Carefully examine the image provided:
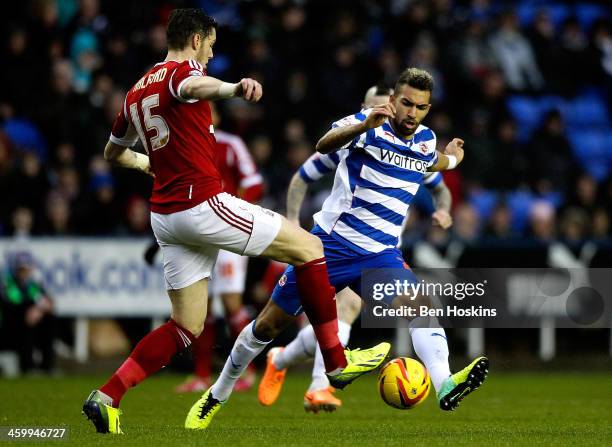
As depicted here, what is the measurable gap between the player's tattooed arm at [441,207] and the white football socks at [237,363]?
158cm

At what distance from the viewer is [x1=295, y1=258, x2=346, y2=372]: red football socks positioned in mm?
7379

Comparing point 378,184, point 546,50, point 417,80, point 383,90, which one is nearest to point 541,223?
point 546,50

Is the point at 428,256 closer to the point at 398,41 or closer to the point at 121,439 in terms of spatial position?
the point at 398,41

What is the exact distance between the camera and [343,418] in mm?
9086

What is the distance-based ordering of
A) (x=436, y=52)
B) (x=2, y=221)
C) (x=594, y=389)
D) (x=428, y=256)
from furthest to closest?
(x=436, y=52) < (x=428, y=256) < (x=2, y=221) < (x=594, y=389)

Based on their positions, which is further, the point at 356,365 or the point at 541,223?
the point at 541,223

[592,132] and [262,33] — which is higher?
[262,33]

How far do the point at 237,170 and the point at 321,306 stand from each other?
457 centimetres

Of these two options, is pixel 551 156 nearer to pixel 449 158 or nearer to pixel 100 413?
pixel 449 158

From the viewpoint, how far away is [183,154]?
23.9 feet

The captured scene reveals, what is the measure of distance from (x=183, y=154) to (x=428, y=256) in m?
8.64

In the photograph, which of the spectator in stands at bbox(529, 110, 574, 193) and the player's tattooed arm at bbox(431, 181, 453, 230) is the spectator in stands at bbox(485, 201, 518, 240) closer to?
the spectator in stands at bbox(529, 110, 574, 193)

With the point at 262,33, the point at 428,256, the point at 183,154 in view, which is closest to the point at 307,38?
the point at 262,33

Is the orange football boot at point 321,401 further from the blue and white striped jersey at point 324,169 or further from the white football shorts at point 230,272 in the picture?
the white football shorts at point 230,272
